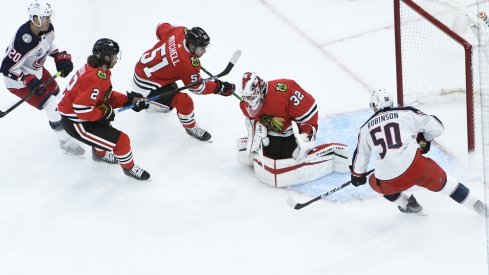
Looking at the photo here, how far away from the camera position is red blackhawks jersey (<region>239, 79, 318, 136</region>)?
12.6 feet

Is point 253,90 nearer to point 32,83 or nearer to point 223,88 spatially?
point 223,88

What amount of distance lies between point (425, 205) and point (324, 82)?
5.16ft

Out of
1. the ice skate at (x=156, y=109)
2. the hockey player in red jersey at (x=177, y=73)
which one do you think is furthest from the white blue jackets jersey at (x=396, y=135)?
the ice skate at (x=156, y=109)

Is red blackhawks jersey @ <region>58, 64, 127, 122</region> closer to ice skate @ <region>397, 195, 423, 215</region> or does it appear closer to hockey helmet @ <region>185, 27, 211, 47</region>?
hockey helmet @ <region>185, 27, 211, 47</region>

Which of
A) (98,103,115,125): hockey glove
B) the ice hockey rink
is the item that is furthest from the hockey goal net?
(98,103,115,125): hockey glove

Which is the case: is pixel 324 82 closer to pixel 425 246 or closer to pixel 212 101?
pixel 212 101

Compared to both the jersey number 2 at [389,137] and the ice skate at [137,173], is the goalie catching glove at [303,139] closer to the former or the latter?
the jersey number 2 at [389,137]

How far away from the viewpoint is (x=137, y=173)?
4199mm

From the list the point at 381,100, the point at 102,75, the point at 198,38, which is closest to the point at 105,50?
the point at 102,75

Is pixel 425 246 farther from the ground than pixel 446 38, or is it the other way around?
pixel 446 38

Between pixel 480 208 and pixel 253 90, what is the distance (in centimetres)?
127

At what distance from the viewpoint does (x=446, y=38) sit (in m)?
5.02

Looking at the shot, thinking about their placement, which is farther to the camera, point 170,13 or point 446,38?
point 170,13

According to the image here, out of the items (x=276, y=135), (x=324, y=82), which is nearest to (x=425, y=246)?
(x=276, y=135)
